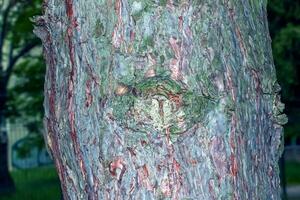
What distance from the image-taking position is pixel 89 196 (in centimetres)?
271

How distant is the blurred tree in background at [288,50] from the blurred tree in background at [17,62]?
3.91m

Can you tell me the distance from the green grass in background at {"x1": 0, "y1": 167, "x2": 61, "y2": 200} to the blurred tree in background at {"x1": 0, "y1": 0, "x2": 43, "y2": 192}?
41.6 inches

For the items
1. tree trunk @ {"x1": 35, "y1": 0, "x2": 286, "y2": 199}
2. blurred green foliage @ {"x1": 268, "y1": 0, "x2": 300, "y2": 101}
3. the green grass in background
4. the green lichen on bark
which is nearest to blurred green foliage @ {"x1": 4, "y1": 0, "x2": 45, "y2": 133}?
the green grass in background

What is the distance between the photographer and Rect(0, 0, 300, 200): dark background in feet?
42.0

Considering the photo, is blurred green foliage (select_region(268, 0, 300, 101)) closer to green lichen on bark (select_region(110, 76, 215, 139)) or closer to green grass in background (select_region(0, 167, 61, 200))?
green grass in background (select_region(0, 167, 61, 200))

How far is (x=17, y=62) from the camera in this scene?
17656 millimetres

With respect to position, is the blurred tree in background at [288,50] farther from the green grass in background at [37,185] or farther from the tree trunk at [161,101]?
the tree trunk at [161,101]

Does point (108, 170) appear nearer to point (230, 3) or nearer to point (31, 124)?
point (230, 3)

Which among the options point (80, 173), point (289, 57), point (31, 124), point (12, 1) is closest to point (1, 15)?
point (12, 1)

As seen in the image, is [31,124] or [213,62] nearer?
[213,62]

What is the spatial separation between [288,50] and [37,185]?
477cm

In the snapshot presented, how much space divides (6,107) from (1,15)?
3.55m

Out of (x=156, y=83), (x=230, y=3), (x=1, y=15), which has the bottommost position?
(x=156, y=83)

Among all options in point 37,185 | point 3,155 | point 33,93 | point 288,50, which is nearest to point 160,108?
point 37,185
